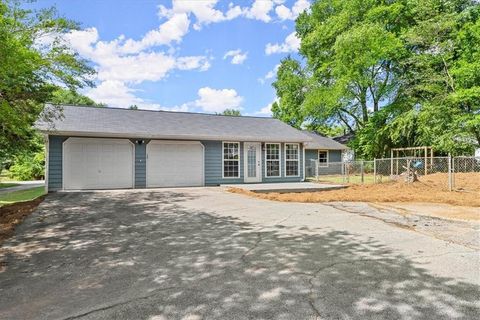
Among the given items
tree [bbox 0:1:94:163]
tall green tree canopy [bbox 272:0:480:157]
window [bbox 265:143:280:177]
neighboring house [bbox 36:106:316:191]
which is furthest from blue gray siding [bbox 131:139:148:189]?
tall green tree canopy [bbox 272:0:480:157]

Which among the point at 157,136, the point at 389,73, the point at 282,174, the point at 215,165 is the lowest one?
the point at 282,174

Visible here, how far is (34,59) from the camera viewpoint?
21.9ft

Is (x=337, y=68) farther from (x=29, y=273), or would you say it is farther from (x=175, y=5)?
(x=29, y=273)

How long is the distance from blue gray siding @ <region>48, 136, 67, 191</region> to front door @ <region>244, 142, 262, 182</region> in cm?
807

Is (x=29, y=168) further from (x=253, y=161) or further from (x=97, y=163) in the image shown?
(x=253, y=161)

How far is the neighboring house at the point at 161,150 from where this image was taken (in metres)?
12.7

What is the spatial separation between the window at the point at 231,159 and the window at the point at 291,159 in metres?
2.75

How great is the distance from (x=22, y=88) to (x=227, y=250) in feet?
22.1

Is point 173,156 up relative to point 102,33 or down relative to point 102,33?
down

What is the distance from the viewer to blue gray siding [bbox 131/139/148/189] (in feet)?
45.3

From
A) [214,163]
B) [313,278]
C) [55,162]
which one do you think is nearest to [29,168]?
[55,162]

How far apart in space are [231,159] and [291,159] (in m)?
3.38

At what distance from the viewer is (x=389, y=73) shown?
86.7ft

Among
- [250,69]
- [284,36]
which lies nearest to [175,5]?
[250,69]
